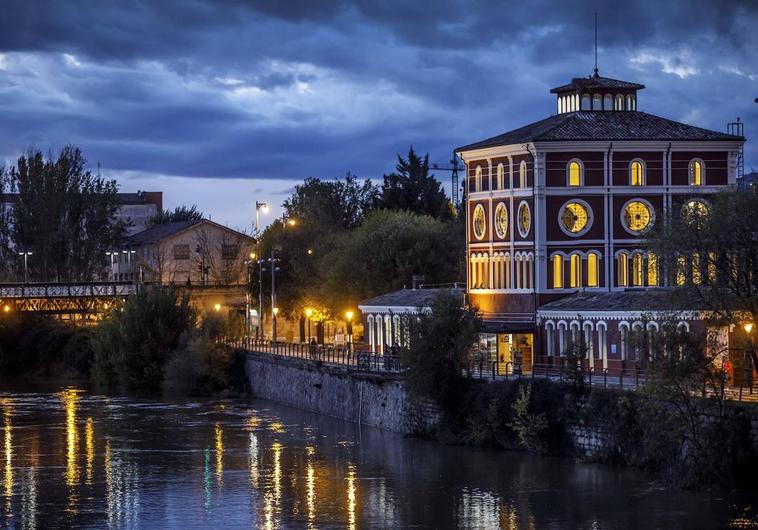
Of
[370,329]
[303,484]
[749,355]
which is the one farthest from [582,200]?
[303,484]

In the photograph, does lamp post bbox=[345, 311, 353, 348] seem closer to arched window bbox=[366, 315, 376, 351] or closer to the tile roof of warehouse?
arched window bbox=[366, 315, 376, 351]

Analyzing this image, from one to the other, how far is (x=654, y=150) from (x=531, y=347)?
39.3ft

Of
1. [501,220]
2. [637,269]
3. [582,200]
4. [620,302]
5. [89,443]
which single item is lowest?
[89,443]

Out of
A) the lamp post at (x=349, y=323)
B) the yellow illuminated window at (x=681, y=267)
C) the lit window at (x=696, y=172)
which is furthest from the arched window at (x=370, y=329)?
the yellow illuminated window at (x=681, y=267)

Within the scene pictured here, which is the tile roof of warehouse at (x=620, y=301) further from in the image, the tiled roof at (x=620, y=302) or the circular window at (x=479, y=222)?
the circular window at (x=479, y=222)

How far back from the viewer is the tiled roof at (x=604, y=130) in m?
76.7

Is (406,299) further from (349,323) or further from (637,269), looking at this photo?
(349,323)

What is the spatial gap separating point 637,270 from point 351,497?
29363mm

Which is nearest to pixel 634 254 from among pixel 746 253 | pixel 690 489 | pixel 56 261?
pixel 746 253

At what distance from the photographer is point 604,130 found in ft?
255

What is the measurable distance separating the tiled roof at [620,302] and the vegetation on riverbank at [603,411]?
4.35 meters

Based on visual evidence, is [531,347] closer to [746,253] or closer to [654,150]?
[654,150]

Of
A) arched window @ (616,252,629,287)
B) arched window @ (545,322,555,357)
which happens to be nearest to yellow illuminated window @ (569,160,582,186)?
arched window @ (616,252,629,287)

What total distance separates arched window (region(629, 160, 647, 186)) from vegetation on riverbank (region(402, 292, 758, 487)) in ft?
49.9
